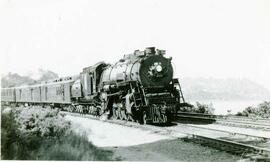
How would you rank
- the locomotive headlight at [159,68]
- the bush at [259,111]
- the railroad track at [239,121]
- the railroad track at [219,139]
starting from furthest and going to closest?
the bush at [259,111], the locomotive headlight at [159,68], the railroad track at [239,121], the railroad track at [219,139]

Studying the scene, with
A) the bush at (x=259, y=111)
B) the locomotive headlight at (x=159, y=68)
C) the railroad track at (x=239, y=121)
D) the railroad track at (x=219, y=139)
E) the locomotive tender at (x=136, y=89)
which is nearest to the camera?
the railroad track at (x=219, y=139)

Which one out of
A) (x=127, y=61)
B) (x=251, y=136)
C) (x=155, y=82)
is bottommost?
(x=251, y=136)

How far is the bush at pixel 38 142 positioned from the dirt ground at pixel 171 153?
299 mm

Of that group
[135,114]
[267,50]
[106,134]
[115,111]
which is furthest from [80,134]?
[267,50]

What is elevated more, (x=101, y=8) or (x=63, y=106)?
(x=101, y=8)

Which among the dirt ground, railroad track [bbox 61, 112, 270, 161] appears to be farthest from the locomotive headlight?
the dirt ground

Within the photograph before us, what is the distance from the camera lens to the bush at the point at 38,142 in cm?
598

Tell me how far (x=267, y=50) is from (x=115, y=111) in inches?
174

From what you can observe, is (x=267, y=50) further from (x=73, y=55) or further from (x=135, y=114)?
(x=73, y=55)

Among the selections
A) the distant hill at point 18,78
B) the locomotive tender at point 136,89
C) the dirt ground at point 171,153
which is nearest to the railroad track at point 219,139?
the dirt ground at point 171,153

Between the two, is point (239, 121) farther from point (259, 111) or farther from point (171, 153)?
point (171, 153)

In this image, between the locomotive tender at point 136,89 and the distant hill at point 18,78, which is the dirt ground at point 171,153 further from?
the distant hill at point 18,78

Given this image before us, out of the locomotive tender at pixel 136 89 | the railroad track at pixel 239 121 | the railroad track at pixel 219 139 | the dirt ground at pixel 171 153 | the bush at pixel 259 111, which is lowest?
the dirt ground at pixel 171 153

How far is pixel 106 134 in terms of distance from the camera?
7578mm
